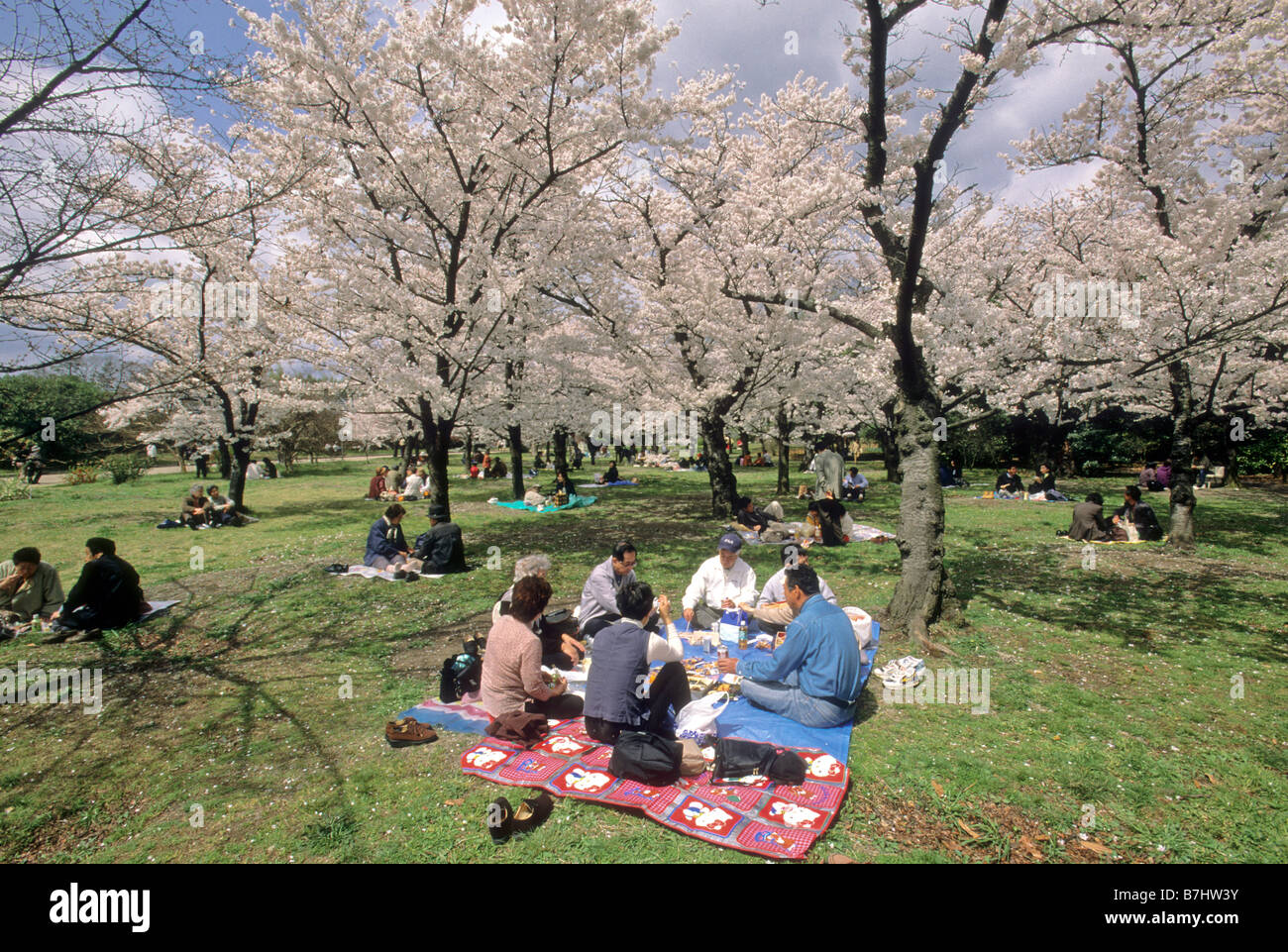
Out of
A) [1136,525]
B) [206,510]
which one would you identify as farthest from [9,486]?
[1136,525]

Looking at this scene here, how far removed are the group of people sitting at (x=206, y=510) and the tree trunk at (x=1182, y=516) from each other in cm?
2329

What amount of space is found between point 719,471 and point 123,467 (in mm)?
28660

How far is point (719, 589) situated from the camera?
791 cm

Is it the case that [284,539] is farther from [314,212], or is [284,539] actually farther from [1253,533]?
[1253,533]

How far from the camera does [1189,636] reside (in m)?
7.60

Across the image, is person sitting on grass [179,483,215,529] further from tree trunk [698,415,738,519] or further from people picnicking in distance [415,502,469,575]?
tree trunk [698,415,738,519]

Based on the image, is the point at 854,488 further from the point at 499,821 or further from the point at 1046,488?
the point at 499,821

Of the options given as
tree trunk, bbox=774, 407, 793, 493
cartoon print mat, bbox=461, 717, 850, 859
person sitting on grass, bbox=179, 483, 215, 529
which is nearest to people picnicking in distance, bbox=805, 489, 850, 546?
tree trunk, bbox=774, 407, 793, 493

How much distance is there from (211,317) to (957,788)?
69.6 feet

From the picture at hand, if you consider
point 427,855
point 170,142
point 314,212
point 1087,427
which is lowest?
point 427,855

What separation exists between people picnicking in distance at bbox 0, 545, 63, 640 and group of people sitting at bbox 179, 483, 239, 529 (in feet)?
26.9

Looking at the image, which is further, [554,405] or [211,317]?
[554,405]

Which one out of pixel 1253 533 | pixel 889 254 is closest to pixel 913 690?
pixel 889 254

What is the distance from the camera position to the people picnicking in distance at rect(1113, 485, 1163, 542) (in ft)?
43.7
